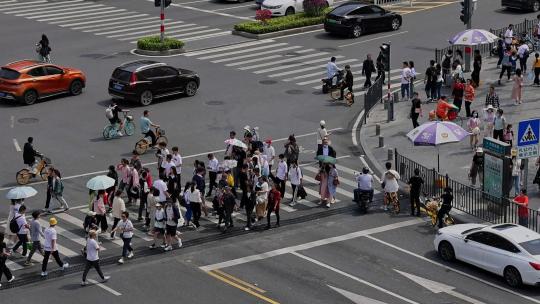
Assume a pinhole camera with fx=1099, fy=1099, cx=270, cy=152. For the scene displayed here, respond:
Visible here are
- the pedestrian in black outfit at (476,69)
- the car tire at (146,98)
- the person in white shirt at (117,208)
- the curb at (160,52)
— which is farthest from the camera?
the curb at (160,52)

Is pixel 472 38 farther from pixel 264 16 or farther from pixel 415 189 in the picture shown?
pixel 415 189

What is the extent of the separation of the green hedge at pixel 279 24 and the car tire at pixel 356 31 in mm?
2987

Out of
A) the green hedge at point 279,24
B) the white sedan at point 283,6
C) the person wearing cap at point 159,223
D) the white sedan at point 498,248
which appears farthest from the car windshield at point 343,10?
the person wearing cap at point 159,223

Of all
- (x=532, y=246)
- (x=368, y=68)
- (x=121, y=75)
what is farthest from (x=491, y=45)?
(x=532, y=246)

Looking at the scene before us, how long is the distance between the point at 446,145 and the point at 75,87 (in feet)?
53.3

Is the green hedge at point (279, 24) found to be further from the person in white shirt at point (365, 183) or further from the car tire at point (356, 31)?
the person in white shirt at point (365, 183)

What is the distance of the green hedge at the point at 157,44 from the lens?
53531mm

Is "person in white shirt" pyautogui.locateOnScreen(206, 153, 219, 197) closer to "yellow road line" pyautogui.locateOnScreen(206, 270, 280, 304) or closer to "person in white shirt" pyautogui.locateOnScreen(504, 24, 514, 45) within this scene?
"yellow road line" pyautogui.locateOnScreen(206, 270, 280, 304)

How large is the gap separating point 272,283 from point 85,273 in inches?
189

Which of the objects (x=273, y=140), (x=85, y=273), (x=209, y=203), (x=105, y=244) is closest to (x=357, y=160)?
(x=273, y=140)

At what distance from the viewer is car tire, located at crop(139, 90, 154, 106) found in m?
45.2

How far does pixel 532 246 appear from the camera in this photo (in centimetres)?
2817

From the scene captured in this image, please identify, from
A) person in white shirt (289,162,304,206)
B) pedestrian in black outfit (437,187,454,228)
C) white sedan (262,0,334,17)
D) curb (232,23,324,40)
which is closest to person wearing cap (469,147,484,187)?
pedestrian in black outfit (437,187,454,228)

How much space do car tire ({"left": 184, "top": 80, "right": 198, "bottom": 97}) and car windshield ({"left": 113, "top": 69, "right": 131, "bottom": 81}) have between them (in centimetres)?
291
